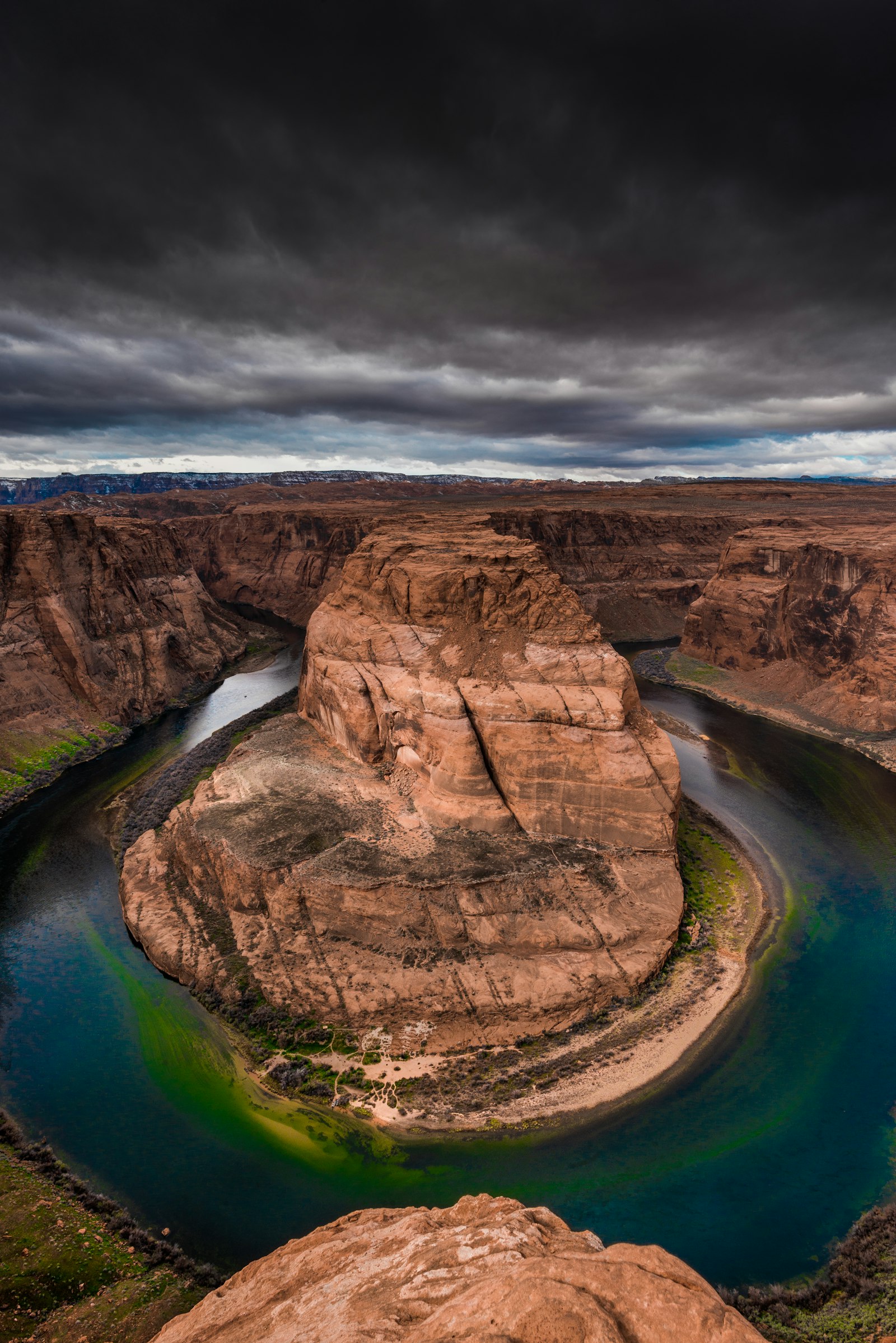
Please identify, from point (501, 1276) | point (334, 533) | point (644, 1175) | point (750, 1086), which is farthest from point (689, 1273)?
point (334, 533)

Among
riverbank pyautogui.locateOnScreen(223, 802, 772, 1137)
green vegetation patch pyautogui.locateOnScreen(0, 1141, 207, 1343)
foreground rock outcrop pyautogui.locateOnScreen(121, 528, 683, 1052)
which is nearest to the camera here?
green vegetation patch pyautogui.locateOnScreen(0, 1141, 207, 1343)

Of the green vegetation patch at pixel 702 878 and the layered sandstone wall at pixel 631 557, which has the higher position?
the layered sandstone wall at pixel 631 557

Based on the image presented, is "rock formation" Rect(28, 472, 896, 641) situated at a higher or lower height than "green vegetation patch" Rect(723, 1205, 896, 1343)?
higher

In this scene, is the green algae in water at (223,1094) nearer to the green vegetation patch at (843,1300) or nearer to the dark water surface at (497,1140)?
the dark water surface at (497,1140)

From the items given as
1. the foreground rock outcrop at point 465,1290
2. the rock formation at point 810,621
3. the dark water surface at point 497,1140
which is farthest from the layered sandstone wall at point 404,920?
the rock formation at point 810,621

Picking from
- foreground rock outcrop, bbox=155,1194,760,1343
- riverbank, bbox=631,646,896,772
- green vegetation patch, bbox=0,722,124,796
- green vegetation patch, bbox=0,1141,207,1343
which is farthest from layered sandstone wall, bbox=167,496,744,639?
foreground rock outcrop, bbox=155,1194,760,1343

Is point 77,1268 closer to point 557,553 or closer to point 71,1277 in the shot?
point 71,1277

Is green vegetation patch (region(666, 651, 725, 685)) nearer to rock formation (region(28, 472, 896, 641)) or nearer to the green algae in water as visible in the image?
rock formation (region(28, 472, 896, 641))
